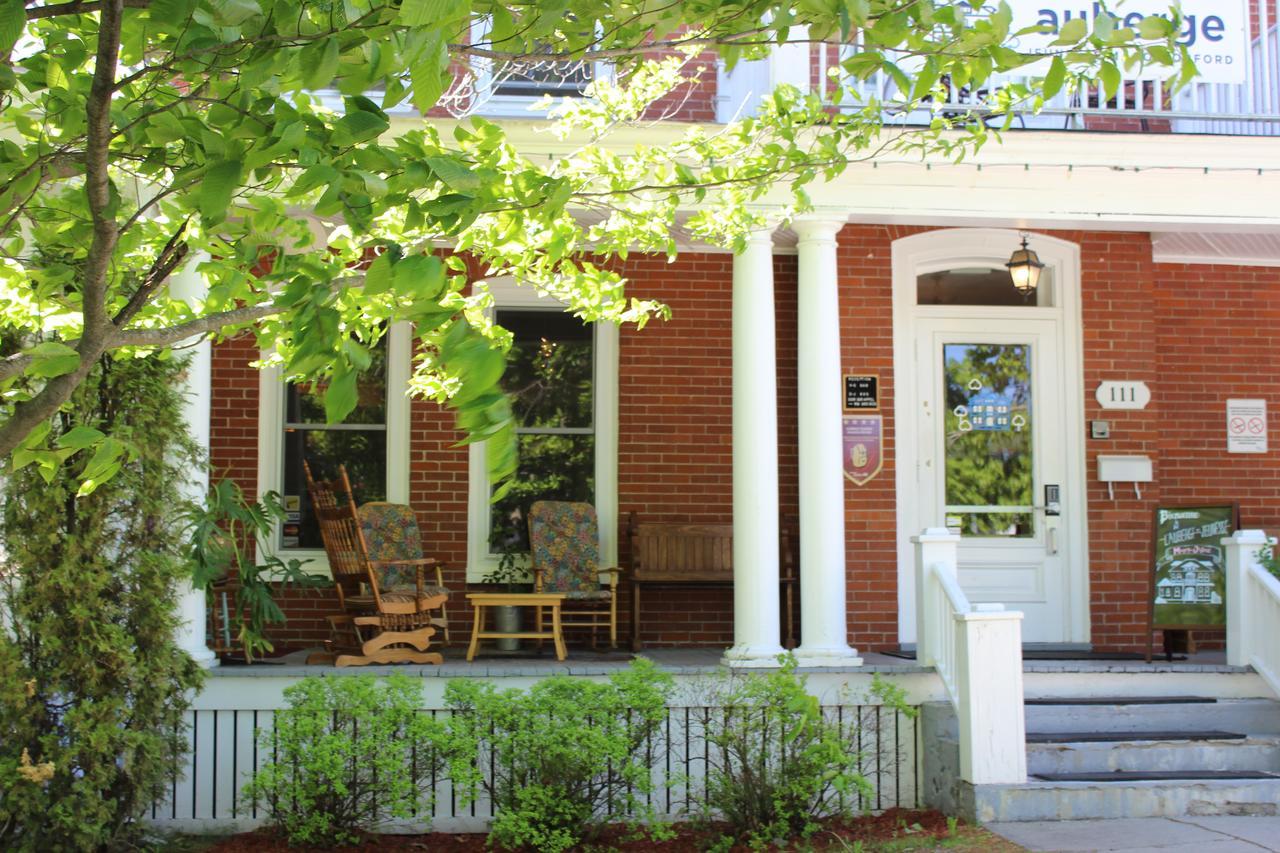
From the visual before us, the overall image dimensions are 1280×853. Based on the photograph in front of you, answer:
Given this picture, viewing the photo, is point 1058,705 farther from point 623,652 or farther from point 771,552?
point 623,652

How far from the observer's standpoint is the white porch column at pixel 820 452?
7.87 m

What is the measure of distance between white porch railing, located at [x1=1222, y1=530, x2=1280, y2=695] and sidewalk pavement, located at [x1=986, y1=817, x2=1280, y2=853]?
Result: 1425 mm

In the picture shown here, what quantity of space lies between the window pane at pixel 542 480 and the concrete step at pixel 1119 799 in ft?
12.3

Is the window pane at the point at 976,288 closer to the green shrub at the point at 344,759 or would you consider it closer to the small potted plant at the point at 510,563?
the small potted plant at the point at 510,563

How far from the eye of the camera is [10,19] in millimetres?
2684

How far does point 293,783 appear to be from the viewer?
6.70m

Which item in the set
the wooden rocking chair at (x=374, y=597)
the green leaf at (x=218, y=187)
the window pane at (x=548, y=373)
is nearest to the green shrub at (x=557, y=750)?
the wooden rocking chair at (x=374, y=597)

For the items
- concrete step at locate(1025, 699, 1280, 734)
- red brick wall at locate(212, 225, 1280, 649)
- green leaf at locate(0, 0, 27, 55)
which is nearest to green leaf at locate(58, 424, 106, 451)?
green leaf at locate(0, 0, 27, 55)

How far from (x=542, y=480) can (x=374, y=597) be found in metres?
1.92

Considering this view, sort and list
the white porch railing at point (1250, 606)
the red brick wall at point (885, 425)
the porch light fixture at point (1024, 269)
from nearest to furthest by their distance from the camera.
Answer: the white porch railing at point (1250, 606)
the porch light fixture at point (1024, 269)
the red brick wall at point (885, 425)

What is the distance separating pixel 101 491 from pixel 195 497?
127 centimetres

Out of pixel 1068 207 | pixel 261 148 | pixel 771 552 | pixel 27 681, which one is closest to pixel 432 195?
pixel 261 148

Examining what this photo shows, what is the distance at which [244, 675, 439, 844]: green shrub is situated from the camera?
6.65 metres

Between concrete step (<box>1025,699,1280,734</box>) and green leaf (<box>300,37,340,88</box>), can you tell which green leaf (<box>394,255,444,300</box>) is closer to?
green leaf (<box>300,37,340,88</box>)
